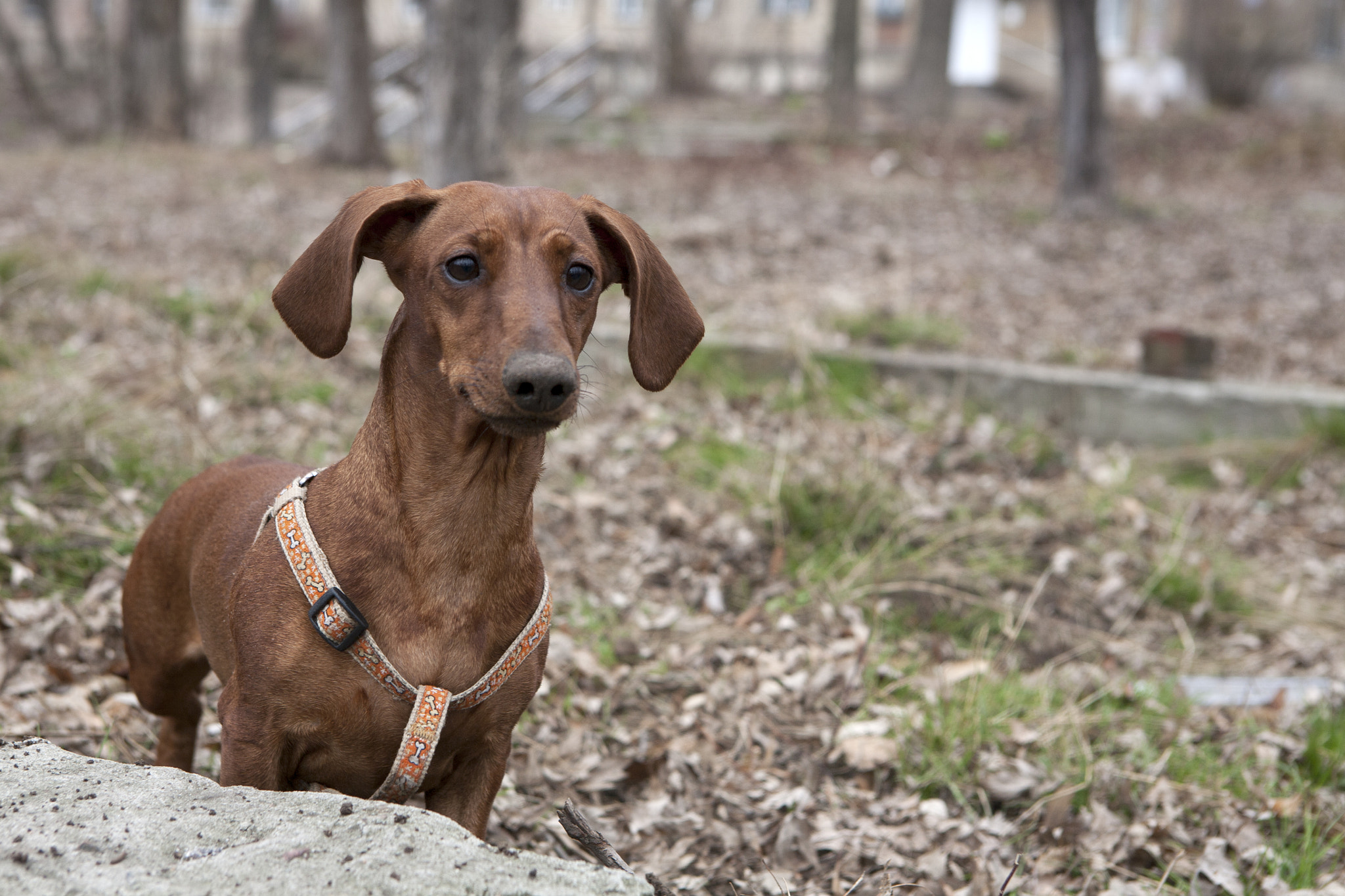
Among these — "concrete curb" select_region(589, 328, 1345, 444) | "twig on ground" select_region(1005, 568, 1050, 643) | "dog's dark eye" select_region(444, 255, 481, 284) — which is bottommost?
"twig on ground" select_region(1005, 568, 1050, 643)

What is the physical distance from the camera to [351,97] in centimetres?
1419

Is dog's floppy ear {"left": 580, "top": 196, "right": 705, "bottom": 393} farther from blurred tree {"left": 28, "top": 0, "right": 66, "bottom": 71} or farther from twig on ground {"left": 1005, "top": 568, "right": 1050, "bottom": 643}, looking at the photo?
blurred tree {"left": 28, "top": 0, "right": 66, "bottom": 71}

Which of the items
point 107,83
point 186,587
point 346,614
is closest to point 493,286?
point 346,614

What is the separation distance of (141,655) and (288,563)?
900 millimetres

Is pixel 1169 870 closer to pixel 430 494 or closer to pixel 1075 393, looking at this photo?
pixel 430 494

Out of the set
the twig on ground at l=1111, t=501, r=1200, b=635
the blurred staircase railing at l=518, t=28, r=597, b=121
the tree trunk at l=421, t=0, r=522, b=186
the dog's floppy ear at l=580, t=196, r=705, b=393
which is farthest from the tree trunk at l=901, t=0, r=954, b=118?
the dog's floppy ear at l=580, t=196, r=705, b=393

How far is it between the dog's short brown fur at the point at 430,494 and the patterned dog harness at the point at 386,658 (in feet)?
0.08

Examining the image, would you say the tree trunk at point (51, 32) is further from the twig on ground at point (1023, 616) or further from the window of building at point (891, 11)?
the window of building at point (891, 11)

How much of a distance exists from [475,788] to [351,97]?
13.0 metres

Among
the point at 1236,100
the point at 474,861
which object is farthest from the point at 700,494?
the point at 1236,100

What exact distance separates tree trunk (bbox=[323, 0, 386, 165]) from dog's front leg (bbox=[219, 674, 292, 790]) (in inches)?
494

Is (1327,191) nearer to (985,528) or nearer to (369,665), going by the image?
(985,528)

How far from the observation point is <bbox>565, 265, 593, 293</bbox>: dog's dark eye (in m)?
2.40

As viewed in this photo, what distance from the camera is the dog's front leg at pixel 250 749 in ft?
7.48
